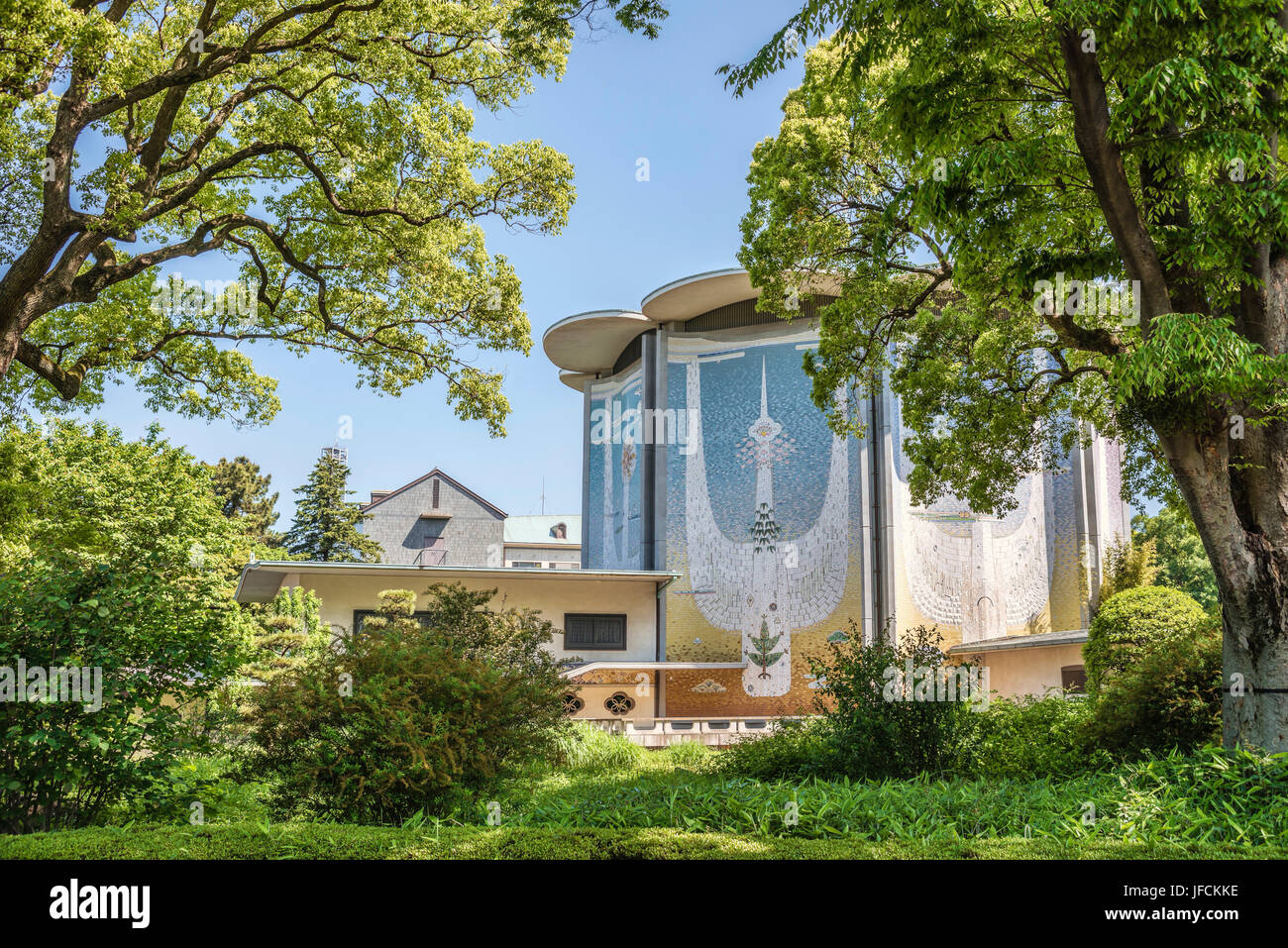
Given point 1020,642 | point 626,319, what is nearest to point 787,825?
point 1020,642

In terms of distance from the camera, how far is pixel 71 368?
545 inches

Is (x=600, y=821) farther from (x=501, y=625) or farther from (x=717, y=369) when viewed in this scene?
(x=717, y=369)

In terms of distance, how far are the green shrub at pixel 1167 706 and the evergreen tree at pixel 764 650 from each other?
17.0 metres

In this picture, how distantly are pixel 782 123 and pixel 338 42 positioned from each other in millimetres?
6905

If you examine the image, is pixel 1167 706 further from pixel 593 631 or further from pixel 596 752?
pixel 593 631

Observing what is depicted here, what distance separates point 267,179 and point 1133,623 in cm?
1582

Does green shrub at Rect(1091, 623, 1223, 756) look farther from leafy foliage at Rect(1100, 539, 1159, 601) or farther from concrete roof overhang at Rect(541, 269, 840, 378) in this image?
concrete roof overhang at Rect(541, 269, 840, 378)

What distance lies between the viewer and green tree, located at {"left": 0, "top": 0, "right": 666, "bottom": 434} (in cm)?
1065

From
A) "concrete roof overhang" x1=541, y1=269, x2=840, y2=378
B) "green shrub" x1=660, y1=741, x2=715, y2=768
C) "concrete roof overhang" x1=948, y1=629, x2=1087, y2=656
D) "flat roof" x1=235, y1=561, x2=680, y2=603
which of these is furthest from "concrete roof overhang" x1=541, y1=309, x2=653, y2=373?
A: "green shrub" x1=660, y1=741, x2=715, y2=768

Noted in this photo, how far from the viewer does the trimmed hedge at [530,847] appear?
557 centimetres

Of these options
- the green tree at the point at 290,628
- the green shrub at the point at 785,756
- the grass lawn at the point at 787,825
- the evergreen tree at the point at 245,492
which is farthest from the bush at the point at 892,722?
the evergreen tree at the point at 245,492

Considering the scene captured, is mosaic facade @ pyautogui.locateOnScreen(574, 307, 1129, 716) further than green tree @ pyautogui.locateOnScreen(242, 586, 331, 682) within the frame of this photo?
Yes

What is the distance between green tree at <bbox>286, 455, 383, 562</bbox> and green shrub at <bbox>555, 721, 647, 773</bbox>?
32.1 meters
